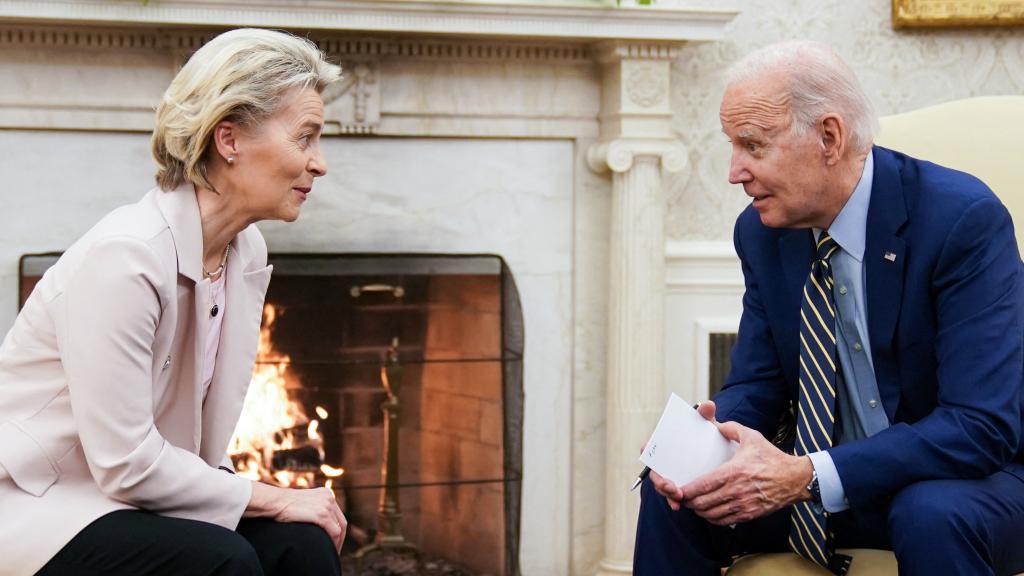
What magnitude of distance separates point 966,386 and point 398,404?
5.52 feet

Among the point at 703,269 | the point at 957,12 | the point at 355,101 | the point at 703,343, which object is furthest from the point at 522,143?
the point at 957,12

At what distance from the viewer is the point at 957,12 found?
10.2 feet

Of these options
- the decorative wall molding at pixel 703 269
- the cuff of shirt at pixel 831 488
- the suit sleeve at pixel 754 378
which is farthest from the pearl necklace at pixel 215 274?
the decorative wall molding at pixel 703 269

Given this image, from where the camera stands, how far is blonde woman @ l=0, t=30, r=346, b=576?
150 centimetres

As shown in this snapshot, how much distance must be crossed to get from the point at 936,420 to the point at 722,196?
1613 mm

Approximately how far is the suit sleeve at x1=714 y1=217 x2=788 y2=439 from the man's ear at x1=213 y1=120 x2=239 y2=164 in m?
0.79

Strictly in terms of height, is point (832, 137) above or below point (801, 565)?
above

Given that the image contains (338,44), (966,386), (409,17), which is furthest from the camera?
(338,44)

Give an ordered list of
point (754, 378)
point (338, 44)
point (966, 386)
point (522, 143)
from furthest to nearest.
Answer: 1. point (522, 143)
2. point (338, 44)
3. point (754, 378)
4. point (966, 386)

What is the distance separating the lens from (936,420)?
160 cm

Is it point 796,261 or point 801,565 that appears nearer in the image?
point 801,565

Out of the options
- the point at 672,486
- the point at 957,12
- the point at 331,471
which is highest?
the point at 957,12

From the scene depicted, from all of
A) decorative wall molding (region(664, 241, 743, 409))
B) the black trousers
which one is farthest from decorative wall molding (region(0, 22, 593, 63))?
the black trousers

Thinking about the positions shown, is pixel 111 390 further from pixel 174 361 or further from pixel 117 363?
pixel 174 361
